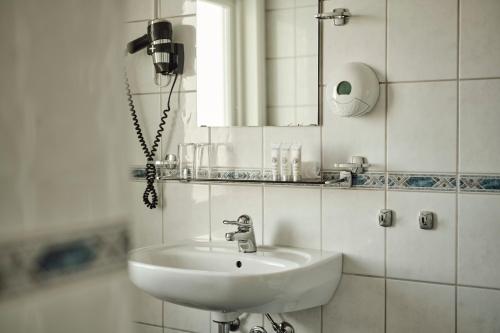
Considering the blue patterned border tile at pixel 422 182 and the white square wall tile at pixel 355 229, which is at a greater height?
the blue patterned border tile at pixel 422 182

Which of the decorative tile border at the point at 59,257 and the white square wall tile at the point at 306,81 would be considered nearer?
the decorative tile border at the point at 59,257

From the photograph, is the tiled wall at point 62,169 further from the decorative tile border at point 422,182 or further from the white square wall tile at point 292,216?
the white square wall tile at point 292,216

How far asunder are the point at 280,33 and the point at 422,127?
62 cm

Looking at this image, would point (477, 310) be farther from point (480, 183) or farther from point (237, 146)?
point (237, 146)

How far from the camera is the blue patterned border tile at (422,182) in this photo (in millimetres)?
1742

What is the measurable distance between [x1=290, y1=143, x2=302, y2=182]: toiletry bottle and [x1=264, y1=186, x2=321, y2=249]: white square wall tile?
0.35 ft

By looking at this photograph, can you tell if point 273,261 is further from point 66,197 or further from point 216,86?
point 66,197

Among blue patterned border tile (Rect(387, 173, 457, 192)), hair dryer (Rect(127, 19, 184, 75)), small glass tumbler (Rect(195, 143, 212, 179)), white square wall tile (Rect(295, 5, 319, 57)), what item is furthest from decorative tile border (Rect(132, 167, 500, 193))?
hair dryer (Rect(127, 19, 184, 75))

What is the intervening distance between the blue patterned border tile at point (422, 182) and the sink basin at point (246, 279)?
0.33 meters

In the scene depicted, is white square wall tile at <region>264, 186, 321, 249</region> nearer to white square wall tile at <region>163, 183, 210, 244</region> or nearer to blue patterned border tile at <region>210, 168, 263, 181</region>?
blue patterned border tile at <region>210, 168, 263, 181</region>

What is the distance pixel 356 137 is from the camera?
187 cm

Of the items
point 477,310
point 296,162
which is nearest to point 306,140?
point 296,162

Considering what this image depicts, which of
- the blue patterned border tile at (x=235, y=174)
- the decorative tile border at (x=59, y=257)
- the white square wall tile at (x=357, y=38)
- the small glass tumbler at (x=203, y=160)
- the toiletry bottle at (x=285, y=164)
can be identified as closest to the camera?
the decorative tile border at (x=59, y=257)

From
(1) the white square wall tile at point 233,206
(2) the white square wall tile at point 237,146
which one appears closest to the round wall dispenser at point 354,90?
(2) the white square wall tile at point 237,146
